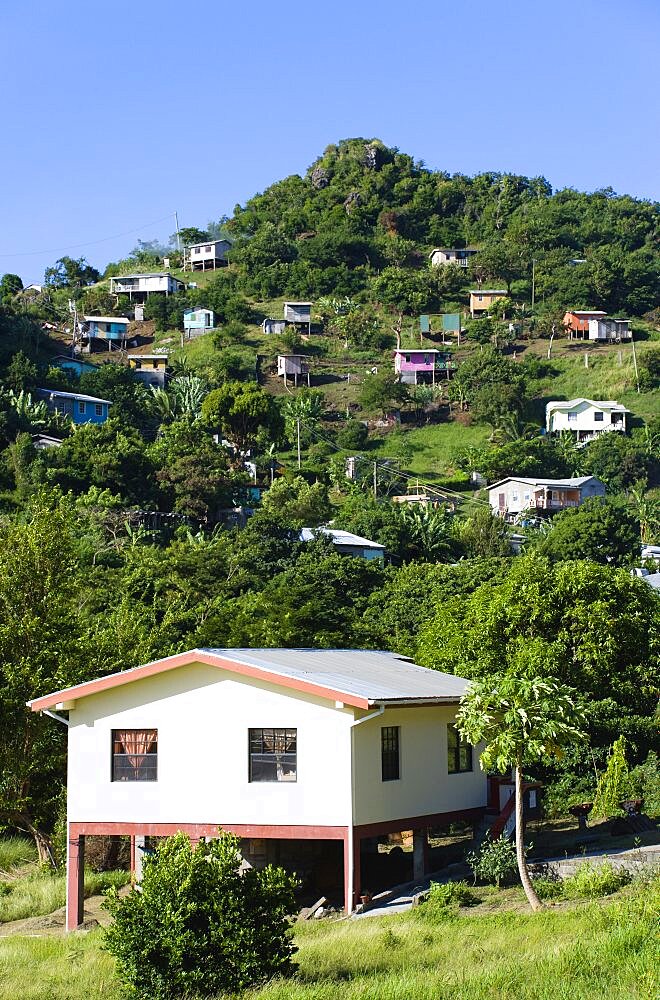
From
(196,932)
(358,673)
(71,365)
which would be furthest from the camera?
(71,365)

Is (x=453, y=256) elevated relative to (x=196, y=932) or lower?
elevated

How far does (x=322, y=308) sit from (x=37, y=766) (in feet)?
370

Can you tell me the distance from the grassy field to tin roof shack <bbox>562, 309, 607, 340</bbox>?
114100 millimetres

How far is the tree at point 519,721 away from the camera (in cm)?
1986

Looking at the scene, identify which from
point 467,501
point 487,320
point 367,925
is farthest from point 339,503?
point 367,925

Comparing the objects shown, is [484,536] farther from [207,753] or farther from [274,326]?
[207,753]

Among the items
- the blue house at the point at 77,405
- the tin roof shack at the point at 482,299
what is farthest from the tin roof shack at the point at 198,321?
the blue house at the point at 77,405

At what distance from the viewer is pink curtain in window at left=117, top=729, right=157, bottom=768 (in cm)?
2327

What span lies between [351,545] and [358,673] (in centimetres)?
4934

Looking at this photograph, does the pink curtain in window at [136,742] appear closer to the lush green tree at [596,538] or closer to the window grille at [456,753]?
the window grille at [456,753]

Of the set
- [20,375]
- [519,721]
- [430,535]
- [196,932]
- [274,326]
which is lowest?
[196,932]

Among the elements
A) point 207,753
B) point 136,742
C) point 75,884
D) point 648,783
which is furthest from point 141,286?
point 207,753

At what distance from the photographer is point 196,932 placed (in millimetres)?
16375

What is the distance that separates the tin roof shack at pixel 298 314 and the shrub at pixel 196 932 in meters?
116
